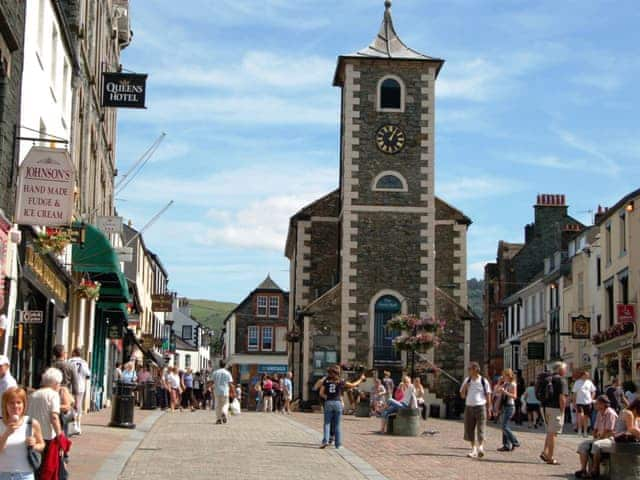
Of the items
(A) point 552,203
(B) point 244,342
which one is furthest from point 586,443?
(B) point 244,342

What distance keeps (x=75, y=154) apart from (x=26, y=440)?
20.2 meters

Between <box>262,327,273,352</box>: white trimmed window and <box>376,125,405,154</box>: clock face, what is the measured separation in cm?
4716

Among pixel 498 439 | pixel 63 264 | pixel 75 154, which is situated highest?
pixel 75 154

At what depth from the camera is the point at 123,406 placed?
83.4 ft

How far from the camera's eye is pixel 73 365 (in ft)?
68.6

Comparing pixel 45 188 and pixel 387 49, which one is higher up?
pixel 387 49

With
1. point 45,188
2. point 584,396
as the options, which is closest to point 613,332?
point 584,396

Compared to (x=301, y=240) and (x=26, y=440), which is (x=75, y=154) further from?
(x=301, y=240)

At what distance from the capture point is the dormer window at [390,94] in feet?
167

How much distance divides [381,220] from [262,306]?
47.3 metres

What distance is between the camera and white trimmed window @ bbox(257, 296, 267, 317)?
3792 inches

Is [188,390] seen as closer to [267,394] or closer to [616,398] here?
[267,394]

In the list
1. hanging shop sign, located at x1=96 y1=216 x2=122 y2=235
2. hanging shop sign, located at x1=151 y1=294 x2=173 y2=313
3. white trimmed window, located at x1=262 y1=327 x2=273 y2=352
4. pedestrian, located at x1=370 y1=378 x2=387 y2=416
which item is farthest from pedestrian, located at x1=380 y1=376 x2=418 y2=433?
white trimmed window, located at x1=262 y1=327 x2=273 y2=352

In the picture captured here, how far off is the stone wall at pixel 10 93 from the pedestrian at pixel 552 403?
9.80 meters
